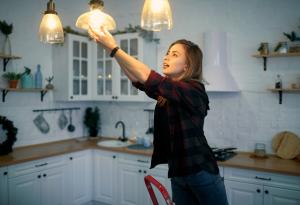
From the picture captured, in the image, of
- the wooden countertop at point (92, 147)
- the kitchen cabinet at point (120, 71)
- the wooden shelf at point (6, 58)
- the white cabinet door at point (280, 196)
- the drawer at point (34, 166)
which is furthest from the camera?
the kitchen cabinet at point (120, 71)

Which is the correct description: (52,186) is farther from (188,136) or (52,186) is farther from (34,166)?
(188,136)

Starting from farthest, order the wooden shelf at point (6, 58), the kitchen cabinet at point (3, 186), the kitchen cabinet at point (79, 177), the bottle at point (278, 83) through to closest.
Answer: the kitchen cabinet at point (79, 177) → the wooden shelf at point (6, 58) → the bottle at point (278, 83) → the kitchen cabinet at point (3, 186)

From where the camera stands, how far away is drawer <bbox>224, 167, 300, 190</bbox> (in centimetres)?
249

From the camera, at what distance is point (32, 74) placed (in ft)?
11.9

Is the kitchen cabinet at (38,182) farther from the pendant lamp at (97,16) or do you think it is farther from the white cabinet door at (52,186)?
the pendant lamp at (97,16)

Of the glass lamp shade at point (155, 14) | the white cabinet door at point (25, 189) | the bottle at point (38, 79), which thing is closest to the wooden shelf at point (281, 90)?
the glass lamp shade at point (155, 14)

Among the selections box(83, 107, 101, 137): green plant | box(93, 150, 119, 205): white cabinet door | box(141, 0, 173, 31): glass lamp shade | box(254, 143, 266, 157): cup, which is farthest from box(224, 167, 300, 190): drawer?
box(83, 107, 101, 137): green plant

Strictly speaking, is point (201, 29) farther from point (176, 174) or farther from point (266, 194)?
point (176, 174)

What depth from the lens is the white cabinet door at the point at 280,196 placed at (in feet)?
8.13

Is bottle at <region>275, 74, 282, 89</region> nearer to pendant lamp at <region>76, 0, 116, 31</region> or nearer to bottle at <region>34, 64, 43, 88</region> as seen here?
pendant lamp at <region>76, 0, 116, 31</region>

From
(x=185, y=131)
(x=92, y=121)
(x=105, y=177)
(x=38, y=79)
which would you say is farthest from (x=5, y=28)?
(x=185, y=131)

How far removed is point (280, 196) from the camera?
8.30 feet

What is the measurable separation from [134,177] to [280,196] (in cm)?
149

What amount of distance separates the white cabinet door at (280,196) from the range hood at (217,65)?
1030mm
